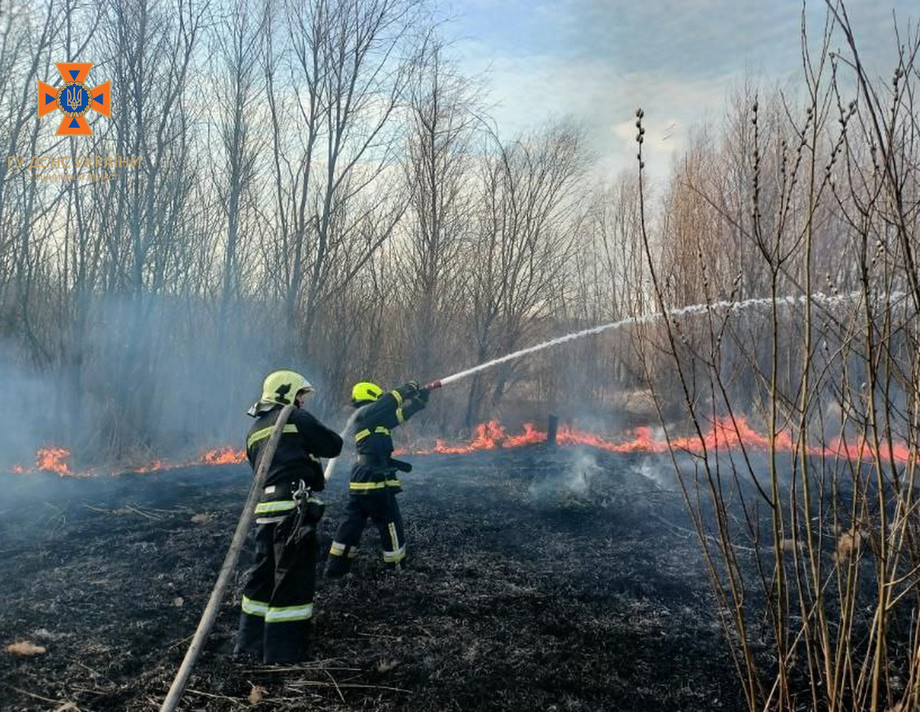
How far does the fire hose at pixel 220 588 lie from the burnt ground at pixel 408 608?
2.25 feet

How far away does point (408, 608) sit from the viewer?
17.0ft

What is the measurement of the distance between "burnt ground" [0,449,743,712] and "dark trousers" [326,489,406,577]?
0.57 feet

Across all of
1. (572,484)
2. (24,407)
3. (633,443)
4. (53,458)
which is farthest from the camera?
(633,443)

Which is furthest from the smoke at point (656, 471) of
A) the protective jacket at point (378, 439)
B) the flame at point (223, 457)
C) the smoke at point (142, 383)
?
the smoke at point (142, 383)

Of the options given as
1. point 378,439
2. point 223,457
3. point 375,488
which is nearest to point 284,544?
point 375,488

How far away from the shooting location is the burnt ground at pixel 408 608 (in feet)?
12.9

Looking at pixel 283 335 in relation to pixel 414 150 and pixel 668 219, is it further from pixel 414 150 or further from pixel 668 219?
pixel 668 219

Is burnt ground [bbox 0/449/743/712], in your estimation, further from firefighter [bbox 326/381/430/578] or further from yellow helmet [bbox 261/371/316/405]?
yellow helmet [bbox 261/371/316/405]

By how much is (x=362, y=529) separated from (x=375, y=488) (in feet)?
1.31

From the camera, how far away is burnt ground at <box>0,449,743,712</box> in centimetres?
393

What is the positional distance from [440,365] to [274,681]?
13.0 meters

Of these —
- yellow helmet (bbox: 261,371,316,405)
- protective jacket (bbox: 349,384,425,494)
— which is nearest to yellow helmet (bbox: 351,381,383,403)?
protective jacket (bbox: 349,384,425,494)

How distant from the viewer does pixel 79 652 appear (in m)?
4.36

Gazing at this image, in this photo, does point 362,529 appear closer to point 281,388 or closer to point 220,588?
point 281,388
